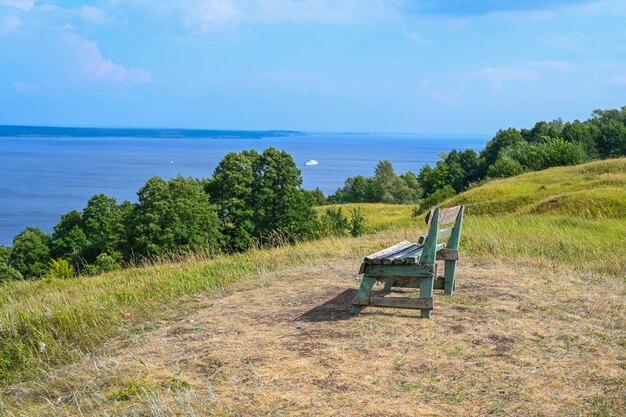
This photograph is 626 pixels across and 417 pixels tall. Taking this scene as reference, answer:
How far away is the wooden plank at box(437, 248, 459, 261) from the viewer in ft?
27.1

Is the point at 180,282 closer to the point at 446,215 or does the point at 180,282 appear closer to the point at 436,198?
the point at 446,215

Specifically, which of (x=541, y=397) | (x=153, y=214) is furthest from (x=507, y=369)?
(x=153, y=214)

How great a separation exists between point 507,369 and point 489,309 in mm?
1994

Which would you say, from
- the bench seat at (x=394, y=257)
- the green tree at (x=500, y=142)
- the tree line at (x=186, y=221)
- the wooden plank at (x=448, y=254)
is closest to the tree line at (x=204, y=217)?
the tree line at (x=186, y=221)

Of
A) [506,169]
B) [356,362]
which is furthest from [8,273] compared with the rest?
[356,362]

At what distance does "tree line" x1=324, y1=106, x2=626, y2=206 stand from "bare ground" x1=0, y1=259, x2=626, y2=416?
38264 mm

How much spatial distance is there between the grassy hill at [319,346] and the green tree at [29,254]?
133 feet

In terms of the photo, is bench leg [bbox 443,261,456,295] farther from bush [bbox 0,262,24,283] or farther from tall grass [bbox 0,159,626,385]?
bush [bbox 0,262,24,283]

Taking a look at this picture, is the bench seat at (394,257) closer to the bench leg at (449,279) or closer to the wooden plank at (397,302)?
the wooden plank at (397,302)

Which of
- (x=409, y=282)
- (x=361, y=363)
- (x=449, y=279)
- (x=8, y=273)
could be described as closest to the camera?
(x=361, y=363)

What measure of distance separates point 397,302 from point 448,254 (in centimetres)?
148

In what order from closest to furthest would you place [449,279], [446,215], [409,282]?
[446,215]
[409,282]
[449,279]

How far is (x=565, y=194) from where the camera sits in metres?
23.3

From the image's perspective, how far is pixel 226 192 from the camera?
43.6 meters
